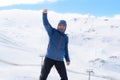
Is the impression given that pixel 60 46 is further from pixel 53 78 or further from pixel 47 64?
pixel 53 78

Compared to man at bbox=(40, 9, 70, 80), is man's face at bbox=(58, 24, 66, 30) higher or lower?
higher

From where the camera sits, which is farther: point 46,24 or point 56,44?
point 46,24

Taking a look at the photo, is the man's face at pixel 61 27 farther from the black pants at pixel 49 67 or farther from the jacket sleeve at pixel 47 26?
the black pants at pixel 49 67

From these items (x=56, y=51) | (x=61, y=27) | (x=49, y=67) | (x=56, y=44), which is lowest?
(x=49, y=67)

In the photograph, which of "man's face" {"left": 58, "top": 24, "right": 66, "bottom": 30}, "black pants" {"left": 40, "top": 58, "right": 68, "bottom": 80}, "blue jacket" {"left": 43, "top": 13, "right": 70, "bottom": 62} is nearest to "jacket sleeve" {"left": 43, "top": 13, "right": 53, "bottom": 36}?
"blue jacket" {"left": 43, "top": 13, "right": 70, "bottom": 62}

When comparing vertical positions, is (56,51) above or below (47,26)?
below

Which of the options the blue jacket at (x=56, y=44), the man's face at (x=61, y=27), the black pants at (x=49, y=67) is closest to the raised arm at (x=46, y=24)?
the blue jacket at (x=56, y=44)

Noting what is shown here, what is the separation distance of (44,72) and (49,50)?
483 mm

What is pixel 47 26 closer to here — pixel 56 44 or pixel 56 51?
pixel 56 44

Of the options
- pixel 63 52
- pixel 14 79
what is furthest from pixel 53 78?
pixel 63 52

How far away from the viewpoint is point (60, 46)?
8.20 m

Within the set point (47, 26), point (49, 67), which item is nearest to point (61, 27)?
point (47, 26)

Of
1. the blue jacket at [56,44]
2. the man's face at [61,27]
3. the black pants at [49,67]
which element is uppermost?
the man's face at [61,27]

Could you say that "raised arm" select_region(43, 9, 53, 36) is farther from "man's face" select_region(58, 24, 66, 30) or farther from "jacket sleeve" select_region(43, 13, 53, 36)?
"man's face" select_region(58, 24, 66, 30)
